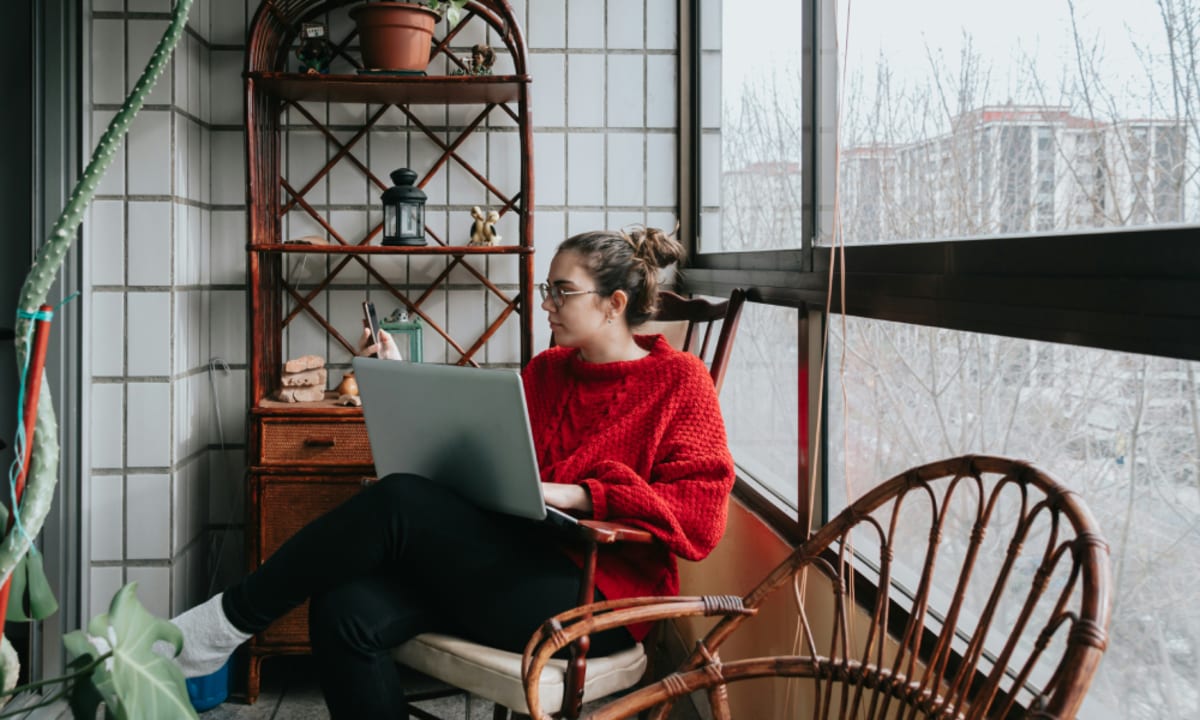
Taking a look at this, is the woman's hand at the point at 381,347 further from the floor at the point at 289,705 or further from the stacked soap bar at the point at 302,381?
the floor at the point at 289,705

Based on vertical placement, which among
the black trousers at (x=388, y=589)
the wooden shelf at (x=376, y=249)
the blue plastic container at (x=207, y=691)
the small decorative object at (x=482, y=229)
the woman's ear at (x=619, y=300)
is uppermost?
the small decorative object at (x=482, y=229)

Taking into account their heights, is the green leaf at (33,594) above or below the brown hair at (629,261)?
below

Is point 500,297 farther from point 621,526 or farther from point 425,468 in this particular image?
point 621,526

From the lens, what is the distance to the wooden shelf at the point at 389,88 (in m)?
2.58

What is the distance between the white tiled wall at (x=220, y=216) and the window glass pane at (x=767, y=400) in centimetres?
66

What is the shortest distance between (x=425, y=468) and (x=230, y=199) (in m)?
1.44

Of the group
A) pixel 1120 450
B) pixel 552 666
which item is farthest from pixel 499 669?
pixel 1120 450

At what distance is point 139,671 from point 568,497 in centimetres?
108

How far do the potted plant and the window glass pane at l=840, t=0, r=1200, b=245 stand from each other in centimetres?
131

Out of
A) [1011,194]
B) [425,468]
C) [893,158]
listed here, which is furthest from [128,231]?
[1011,194]

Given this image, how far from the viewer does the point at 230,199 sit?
113 inches

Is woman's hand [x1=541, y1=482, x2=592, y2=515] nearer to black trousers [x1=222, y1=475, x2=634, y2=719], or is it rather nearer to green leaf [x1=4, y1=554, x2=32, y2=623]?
black trousers [x1=222, y1=475, x2=634, y2=719]

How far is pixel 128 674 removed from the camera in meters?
0.73

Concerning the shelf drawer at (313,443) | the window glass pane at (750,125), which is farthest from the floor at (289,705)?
the window glass pane at (750,125)
